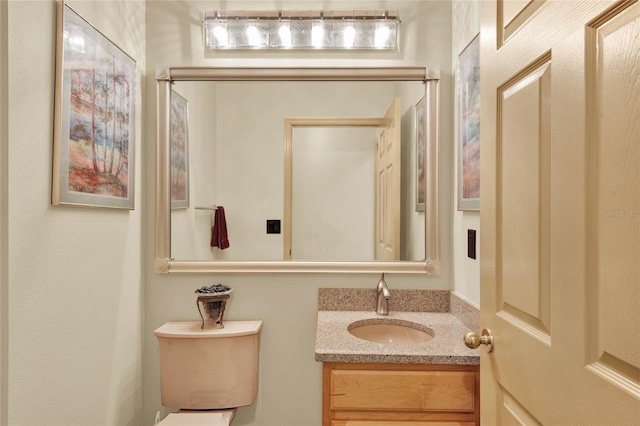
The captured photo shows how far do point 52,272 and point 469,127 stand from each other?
1.55 metres

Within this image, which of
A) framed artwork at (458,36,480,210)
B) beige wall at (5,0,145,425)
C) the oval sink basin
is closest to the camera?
beige wall at (5,0,145,425)

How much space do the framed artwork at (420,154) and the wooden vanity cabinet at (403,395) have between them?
2.52 feet

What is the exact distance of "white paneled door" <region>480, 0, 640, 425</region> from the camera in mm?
537

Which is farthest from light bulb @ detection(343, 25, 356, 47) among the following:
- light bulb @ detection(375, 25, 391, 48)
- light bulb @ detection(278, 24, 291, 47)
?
light bulb @ detection(278, 24, 291, 47)

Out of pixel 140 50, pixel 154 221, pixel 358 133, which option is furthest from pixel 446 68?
pixel 154 221

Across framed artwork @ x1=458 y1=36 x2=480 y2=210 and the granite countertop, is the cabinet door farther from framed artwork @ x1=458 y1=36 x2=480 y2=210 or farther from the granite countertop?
framed artwork @ x1=458 y1=36 x2=480 y2=210

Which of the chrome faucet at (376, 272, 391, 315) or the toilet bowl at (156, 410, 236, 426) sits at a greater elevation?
the chrome faucet at (376, 272, 391, 315)

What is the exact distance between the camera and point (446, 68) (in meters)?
1.72

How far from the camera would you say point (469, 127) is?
4.82 ft

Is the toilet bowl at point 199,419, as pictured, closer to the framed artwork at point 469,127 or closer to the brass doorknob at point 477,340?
the brass doorknob at point 477,340

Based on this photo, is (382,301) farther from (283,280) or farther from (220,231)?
(220,231)

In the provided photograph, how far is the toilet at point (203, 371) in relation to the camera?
1552mm

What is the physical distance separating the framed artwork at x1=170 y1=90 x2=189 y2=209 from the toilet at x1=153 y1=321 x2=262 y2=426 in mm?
612

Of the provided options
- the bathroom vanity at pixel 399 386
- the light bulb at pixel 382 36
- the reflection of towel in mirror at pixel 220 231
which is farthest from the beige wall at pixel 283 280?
the bathroom vanity at pixel 399 386
